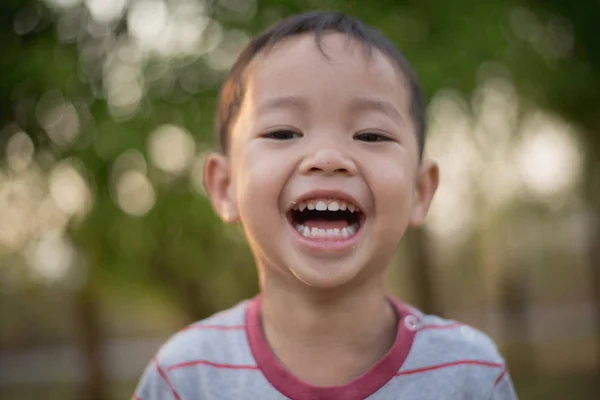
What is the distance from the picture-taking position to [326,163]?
1604mm

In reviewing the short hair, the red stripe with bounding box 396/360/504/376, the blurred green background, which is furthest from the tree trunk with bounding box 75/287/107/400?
the red stripe with bounding box 396/360/504/376

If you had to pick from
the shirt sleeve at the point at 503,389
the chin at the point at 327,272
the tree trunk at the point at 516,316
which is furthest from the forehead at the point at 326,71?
the tree trunk at the point at 516,316

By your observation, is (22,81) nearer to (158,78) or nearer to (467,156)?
(158,78)

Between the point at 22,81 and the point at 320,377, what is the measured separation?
15.4 ft

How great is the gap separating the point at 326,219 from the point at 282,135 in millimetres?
227

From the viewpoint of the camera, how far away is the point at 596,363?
1194 centimetres

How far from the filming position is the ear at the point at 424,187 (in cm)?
191

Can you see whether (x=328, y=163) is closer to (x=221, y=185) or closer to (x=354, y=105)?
(x=354, y=105)

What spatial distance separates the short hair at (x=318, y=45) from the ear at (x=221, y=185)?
0.15 ft

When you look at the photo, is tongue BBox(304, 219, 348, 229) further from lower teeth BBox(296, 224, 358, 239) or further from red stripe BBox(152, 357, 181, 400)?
red stripe BBox(152, 357, 181, 400)

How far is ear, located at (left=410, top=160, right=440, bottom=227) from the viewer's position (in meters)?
1.91

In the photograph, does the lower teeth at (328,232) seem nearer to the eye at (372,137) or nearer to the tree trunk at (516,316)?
the eye at (372,137)

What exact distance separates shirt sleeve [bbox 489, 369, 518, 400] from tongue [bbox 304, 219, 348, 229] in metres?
0.55

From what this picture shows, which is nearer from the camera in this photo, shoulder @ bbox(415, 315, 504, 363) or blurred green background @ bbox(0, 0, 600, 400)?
shoulder @ bbox(415, 315, 504, 363)
